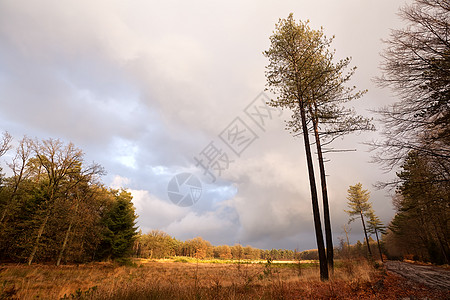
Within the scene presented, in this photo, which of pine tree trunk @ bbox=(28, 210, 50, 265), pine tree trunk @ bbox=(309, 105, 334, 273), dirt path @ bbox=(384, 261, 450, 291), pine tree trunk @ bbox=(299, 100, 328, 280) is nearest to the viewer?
pine tree trunk @ bbox=(299, 100, 328, 280)

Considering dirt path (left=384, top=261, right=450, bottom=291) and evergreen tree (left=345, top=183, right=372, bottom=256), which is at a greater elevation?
evergreen tree (left=345, top=183, right=372, bottom=256)

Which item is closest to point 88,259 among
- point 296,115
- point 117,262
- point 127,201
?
point 117,262

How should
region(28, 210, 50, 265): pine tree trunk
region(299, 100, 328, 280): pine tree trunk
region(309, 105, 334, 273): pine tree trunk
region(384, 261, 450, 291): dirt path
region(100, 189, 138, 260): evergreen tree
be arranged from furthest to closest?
region(100, 189, 138, 260): evergreen tree < region(28, 210, 50, 265): pine tree trunk < region(309, 105, 334, 273): pine tree trunk < region(384, 261, 450, 291): dirt path < region(299, 100, 328, 280): pine tree trunk

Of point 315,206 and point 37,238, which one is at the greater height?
point 315,206

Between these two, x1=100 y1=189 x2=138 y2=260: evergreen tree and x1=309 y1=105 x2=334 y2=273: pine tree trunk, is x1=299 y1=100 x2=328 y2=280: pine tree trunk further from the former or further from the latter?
x1=100 y1=189 x2=138 y2=260: evergreen tree

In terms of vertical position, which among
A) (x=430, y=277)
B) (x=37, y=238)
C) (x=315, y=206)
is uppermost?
(x=315, y=206)

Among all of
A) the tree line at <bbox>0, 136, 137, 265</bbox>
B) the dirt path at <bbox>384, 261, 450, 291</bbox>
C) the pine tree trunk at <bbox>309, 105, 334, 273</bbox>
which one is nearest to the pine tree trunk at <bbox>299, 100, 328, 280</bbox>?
the pine tree trunk at <bbox>309, 105, 334, 273</bbox>

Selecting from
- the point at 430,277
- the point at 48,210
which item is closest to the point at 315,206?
the point at 430,277

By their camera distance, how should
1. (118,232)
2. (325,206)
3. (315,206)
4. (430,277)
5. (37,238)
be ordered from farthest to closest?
(118,232) < (37,238) < (430,277) < (325,206) < (315,206)

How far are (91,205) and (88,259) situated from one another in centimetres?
1027

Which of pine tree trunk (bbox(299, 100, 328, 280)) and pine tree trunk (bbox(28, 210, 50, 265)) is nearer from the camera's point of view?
pine tree trunk (bbox(299, 100, 328, 280))

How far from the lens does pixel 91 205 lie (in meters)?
24.2

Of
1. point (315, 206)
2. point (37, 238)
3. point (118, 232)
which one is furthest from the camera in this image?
point (118, 232)

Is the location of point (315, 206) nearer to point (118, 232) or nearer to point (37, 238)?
point (37, 238)
